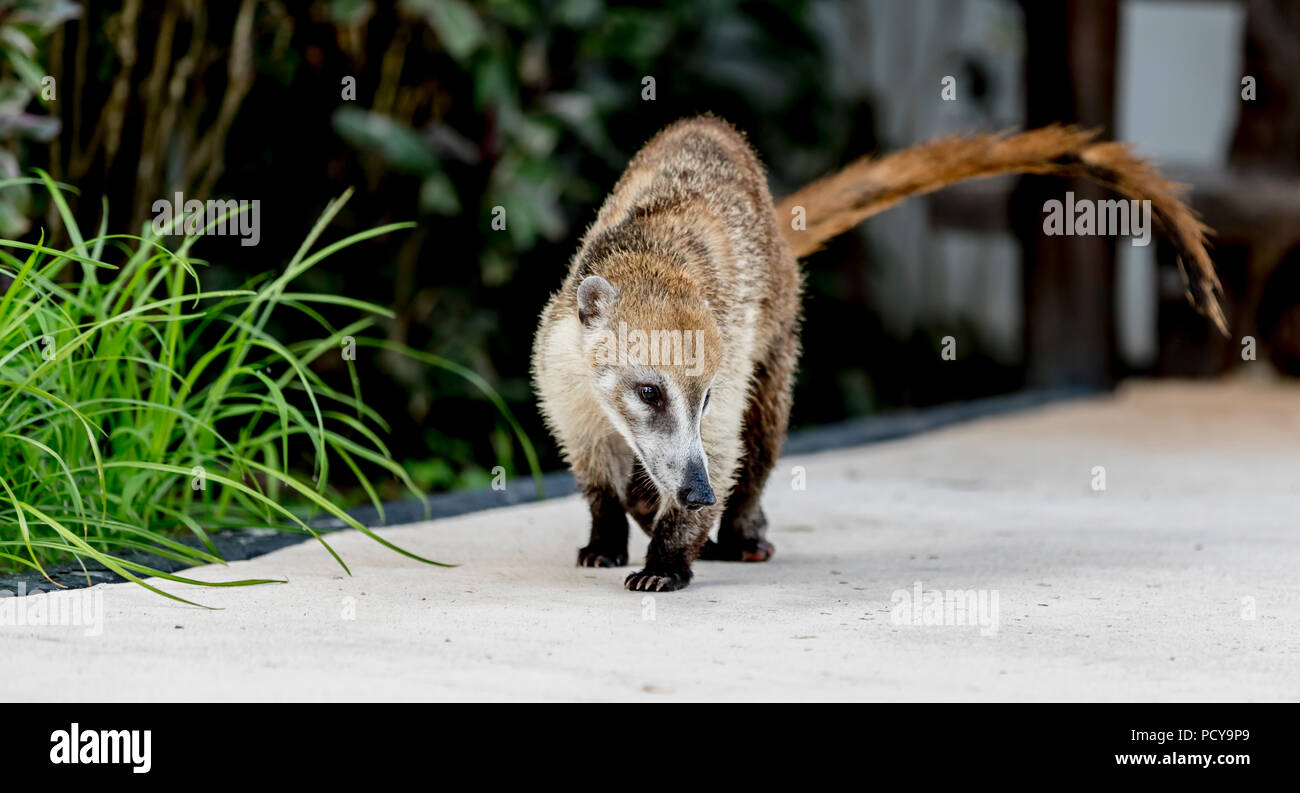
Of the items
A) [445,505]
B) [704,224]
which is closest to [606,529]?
[704,224]

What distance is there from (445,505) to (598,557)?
3.23ft

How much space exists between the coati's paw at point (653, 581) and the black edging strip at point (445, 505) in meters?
1.00

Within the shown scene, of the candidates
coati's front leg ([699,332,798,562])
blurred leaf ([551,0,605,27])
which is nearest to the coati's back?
coati's front leg ([699,332,798,562])

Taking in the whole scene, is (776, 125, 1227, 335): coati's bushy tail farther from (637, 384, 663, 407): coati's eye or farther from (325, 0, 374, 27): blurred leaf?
(325, 0, 374, 27): blurred leaf

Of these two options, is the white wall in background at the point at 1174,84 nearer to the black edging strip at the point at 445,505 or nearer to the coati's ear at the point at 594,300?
the black edging strip at the point at 445,505

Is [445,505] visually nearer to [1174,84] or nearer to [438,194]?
[438,194]

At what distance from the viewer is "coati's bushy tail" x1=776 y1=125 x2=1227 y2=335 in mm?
4219

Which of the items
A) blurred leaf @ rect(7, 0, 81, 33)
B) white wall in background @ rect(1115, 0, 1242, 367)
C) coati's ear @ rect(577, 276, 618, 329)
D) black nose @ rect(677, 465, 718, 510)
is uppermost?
white wall in background @ rect(1115, 0, 1242, 367)

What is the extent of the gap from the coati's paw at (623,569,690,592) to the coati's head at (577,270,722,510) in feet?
0.60

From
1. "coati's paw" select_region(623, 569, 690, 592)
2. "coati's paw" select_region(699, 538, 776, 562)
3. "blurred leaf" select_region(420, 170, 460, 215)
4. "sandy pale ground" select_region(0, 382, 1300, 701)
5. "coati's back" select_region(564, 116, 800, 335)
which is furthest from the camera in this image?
"blurred leaf" select_region(420, 170, 460, 215)

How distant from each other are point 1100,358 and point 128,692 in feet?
27.4

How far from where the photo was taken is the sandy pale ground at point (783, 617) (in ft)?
8.21
